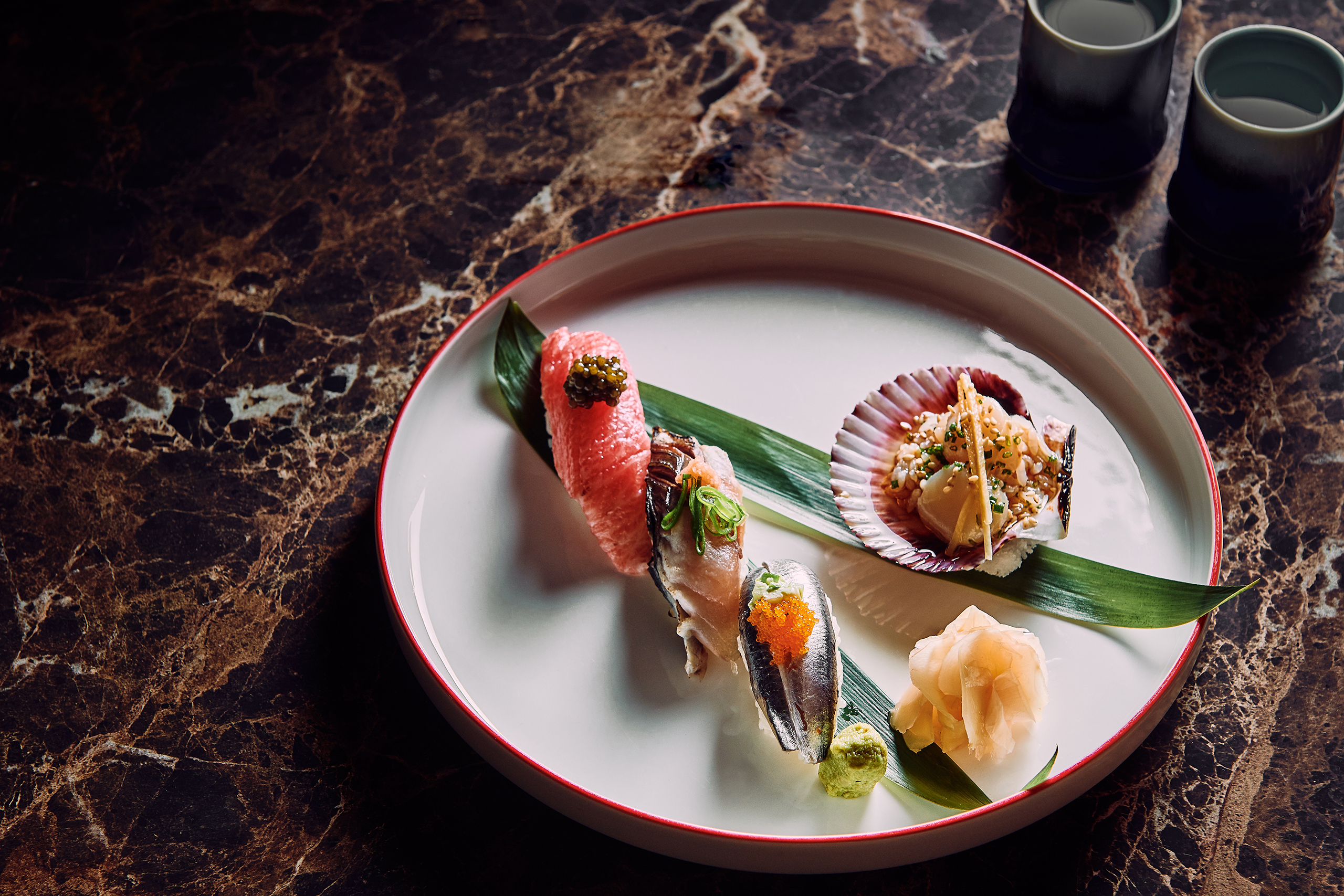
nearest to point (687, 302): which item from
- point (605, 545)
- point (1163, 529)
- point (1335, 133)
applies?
point (605, 545)

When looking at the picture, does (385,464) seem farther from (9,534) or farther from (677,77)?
(677,77)

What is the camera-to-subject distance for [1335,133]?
2342mm

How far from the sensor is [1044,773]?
6.22 feet

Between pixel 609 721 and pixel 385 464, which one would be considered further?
pixel 385 464

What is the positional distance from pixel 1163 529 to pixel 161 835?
2.07 meters

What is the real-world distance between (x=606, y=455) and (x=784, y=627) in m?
0.54

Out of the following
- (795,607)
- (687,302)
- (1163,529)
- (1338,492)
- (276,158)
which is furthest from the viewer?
(276,158)

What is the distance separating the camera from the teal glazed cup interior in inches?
94.0

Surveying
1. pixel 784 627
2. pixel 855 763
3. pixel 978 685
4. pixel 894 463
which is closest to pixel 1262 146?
pixel 894 463

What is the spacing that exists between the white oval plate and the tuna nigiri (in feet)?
0.22

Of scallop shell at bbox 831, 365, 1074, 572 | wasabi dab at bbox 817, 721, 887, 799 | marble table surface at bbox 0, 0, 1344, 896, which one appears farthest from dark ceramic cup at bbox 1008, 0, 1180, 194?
wasabi dab at bbox 817, 721, 887, 799

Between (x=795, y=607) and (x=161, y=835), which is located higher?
(x=795, y=607)

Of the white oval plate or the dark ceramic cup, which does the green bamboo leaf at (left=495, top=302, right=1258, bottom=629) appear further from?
the dark ceramic cup

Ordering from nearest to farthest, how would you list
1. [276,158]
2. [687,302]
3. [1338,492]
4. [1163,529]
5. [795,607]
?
[795,607] < [1163,529] < [1338,492] < [687,302] < [276,158]
